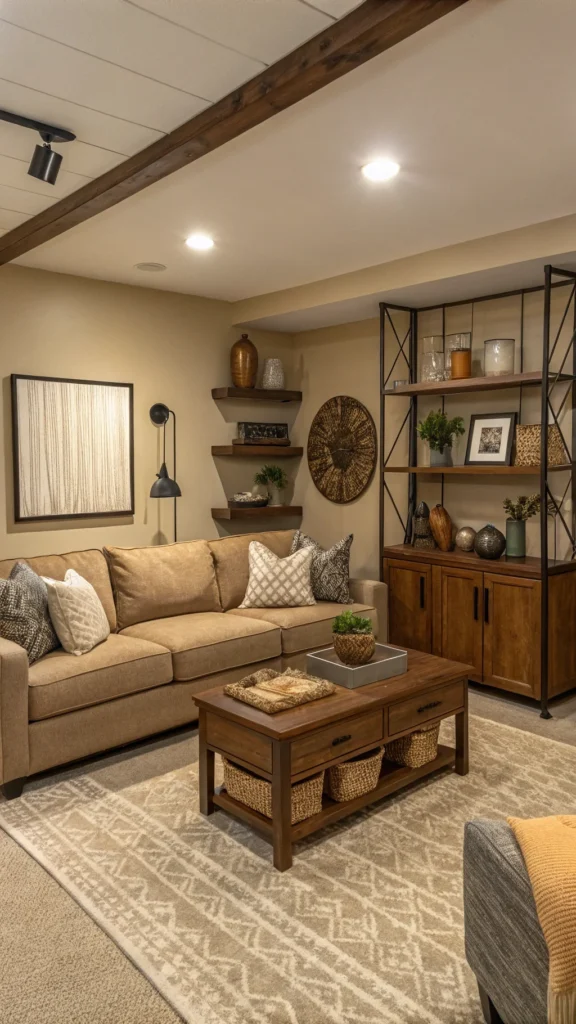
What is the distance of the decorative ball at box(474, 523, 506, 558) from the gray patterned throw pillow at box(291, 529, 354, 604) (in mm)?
837

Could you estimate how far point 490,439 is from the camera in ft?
14.7

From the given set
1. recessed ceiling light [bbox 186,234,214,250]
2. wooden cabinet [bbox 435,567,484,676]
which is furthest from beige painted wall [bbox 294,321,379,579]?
recessed ceiling light [bbox 186,234,214,250]

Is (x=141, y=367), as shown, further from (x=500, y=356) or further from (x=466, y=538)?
(x=466, y=538)

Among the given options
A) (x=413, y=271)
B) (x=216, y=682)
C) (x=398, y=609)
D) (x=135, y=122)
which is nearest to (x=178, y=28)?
(x=135, y=122)

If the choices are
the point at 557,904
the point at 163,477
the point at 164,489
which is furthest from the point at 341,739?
the point at 163,477

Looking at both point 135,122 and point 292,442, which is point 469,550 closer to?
point 292,442

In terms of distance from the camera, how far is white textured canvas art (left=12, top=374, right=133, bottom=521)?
14.0ft

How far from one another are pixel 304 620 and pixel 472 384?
5.62ft

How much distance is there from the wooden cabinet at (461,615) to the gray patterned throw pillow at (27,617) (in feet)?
7.63

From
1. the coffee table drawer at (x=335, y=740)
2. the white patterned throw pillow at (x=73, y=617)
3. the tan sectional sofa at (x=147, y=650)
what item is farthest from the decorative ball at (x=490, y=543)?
the white patterned throw pillow at (x=73, y=617)

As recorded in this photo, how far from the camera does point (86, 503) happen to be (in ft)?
15.0

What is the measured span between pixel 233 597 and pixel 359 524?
4.60 ft

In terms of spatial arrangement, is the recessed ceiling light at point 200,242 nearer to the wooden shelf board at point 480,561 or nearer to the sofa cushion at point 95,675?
the sofa cushion at point 95,675

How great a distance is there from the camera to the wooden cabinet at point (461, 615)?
4246 millimetres
